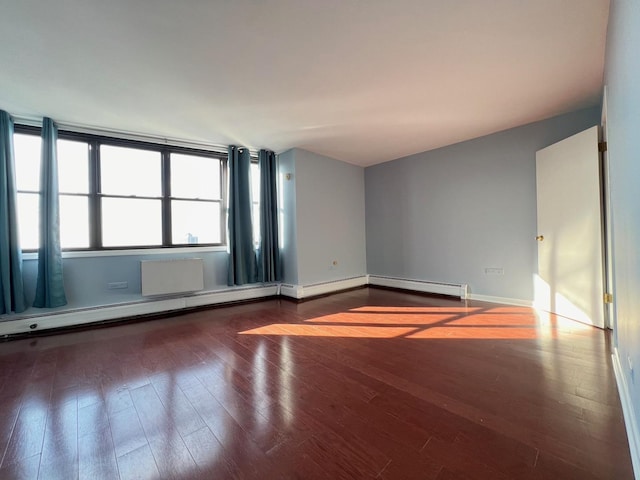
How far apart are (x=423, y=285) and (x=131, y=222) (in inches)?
181

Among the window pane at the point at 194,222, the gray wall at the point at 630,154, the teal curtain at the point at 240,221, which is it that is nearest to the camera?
the gray wall at the point at 630,154

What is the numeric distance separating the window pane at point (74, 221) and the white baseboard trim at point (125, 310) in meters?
0.83

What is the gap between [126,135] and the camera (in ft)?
11.8

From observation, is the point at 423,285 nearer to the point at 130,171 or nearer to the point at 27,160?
the point at 130,171

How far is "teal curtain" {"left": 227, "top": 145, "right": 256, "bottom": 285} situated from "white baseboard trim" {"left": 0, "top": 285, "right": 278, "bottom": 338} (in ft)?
0.89

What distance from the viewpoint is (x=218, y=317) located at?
3613 mm

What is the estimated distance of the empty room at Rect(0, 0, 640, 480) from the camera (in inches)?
53.7

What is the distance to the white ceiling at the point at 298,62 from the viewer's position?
1709 millimetres

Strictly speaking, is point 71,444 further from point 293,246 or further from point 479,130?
point 479,130

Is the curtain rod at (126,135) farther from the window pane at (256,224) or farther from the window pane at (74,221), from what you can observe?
the window pane at (256,224)

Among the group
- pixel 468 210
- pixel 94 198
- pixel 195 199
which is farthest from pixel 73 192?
pixel 468 210

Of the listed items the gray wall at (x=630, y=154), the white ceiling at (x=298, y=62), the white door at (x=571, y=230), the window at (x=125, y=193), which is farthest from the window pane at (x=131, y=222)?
the white door at (x=571, y=230)

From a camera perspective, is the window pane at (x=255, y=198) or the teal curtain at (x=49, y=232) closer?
the teal curtain at (x=49, y=232)

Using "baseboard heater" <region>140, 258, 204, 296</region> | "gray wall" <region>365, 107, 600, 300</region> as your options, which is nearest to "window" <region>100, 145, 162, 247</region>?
"baseboard heater" <region>140, 258, 204, 296</region>
